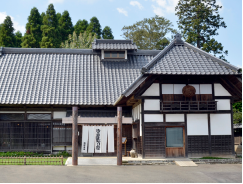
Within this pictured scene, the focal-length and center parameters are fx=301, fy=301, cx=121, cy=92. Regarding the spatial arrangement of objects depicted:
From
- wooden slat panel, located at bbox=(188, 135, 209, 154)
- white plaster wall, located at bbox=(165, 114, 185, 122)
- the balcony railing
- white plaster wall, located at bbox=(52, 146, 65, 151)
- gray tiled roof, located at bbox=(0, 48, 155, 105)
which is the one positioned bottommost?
white plaster wall, located at bbox=(52, 146, 65, 151)

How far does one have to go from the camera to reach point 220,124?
16188mm

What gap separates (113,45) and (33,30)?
27455mm

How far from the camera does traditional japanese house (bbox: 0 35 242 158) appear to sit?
15.7 m

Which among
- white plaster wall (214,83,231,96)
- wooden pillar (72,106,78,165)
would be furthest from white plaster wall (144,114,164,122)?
wooden pillar (72,106,78,165)

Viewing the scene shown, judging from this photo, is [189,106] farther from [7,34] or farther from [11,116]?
[7,34]

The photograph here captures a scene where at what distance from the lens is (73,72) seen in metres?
20.6

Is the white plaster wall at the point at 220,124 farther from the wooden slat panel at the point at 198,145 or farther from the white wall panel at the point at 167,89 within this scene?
the white wall panel at the point at 167,89

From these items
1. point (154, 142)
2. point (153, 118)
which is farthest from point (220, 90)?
point (154, 142)

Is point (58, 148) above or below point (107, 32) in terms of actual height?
below

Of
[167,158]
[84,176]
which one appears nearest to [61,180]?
[84,176]

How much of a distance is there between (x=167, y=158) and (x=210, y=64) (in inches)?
221

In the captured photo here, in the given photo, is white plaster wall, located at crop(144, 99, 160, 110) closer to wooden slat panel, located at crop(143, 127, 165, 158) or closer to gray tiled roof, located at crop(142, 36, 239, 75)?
wooden slat panel, located at crop(143, 127, 165, 158)

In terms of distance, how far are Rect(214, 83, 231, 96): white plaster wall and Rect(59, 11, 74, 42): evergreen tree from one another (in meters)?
36.7

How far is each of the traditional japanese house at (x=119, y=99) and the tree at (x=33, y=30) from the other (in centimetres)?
2210
